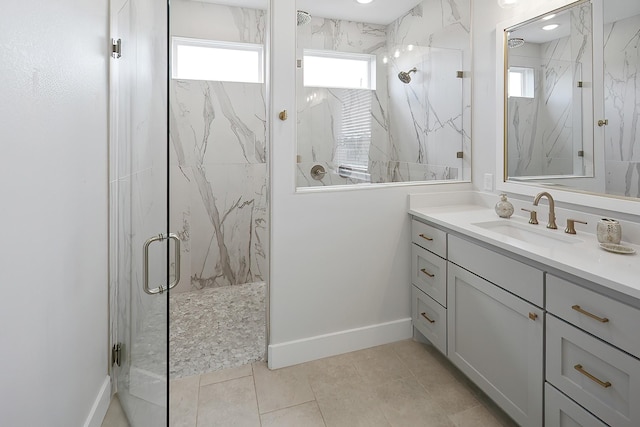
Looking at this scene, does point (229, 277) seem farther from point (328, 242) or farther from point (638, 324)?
point (638, 324)

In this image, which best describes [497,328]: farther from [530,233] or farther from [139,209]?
[139,209]

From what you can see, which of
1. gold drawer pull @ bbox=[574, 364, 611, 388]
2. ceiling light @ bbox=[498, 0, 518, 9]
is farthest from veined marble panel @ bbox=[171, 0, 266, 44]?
gold drawer pull @ bbox=[574, 364, 611, 388]

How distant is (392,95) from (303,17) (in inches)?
32.0

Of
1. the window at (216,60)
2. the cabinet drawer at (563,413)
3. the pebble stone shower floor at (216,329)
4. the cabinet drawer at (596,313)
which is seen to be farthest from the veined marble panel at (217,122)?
the cabinet drawer at (563,413)

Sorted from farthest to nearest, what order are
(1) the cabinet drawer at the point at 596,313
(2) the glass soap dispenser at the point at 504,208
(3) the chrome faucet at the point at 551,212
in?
(2) the glass soap dispenser at the point at 504,208, (3) the chrome faucet at the point at 551,212, (1) the cabinet drawer at the point at 596,313

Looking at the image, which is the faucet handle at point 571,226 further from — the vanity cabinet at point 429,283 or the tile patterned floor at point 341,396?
the tile patterned floor at point 341,396

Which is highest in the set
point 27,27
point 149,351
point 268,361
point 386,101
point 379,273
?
point 386,101

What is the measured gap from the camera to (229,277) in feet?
11.6

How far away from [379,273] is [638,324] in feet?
4.61

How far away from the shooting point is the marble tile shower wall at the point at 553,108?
1.78 metres

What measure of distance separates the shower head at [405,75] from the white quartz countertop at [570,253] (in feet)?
3.30

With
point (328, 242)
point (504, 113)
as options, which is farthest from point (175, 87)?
point (504, 113)

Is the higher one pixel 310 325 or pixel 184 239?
pixel 184 239

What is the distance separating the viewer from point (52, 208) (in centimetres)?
122
